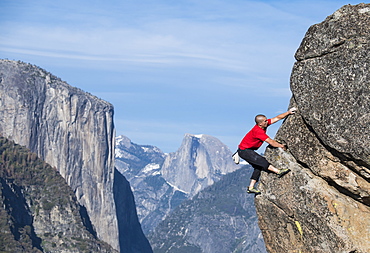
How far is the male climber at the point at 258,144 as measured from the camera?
84.1 ft

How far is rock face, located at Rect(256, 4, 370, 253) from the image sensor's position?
22.8m

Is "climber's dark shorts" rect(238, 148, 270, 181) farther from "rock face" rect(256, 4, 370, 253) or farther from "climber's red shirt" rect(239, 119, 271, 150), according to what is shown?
"rock face" rect(256, 4, 370, 253)

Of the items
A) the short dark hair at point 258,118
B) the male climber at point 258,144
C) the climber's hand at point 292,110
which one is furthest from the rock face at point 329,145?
the short dark hair at point 258,118

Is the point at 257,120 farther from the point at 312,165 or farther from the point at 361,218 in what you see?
the point at 361,218

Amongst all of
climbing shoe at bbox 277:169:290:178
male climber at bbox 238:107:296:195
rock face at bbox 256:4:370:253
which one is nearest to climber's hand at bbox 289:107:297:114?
male climber at bbox 238:107:296:195

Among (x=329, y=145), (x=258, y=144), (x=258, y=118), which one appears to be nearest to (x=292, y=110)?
(x=258, y=118)

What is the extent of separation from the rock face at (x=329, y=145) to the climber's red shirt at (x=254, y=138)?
991 mm

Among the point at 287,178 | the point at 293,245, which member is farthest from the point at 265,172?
the point at 293,245

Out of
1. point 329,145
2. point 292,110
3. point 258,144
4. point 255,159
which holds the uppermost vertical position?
point 292,110

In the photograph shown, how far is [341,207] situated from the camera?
23.8 meters

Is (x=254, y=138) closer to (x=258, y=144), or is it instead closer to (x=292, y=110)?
(x=258, y=144)

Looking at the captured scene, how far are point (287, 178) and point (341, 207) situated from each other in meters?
2.58

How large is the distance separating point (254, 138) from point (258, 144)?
404 mm

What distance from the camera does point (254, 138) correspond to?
2606 centimetres
